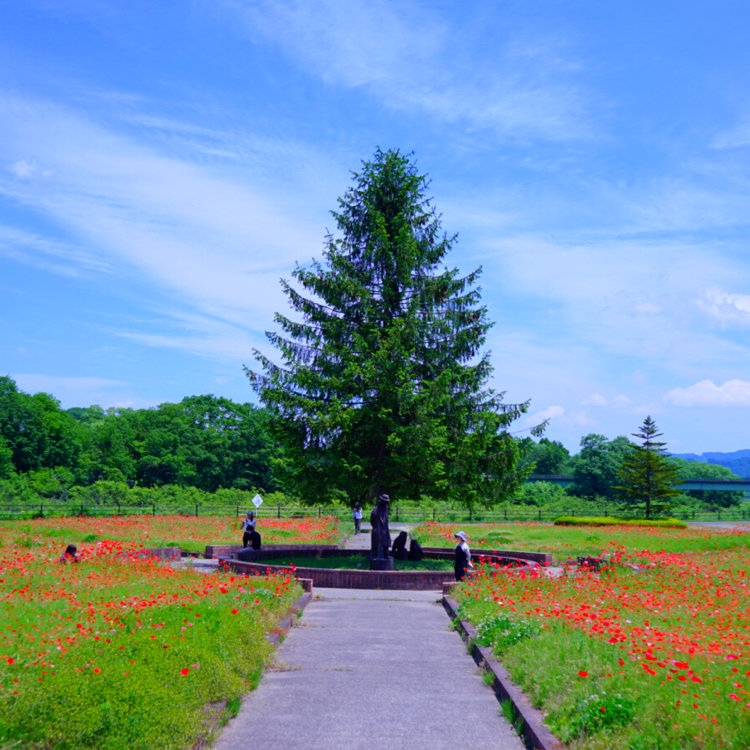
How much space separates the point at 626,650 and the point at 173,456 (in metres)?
78.9

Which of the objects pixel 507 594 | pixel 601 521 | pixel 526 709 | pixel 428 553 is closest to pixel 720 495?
pixel 601 521

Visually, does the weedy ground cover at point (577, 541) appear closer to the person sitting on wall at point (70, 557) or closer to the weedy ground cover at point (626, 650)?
the weedy ground cover at point (626, 650)

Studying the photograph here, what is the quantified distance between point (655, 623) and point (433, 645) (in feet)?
11.0

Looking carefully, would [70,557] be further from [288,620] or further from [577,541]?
[577,541]

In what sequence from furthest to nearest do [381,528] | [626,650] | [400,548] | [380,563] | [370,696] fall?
[400,548] → [381,528] → [380,563] → [626,650] → [370,696]

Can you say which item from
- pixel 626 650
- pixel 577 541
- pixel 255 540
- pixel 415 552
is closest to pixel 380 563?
pixel 415 552

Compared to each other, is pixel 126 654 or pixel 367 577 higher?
pixel 126 654

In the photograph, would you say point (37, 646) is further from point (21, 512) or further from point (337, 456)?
point (21, 512)

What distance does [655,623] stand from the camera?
10945 millimetres

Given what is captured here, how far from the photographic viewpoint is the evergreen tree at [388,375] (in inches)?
848

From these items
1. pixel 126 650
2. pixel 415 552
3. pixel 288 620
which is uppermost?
pixel 126 650

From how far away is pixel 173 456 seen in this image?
272 ft

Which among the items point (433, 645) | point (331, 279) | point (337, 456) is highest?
point (331, 279)

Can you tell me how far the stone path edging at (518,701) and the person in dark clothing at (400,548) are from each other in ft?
35.5
